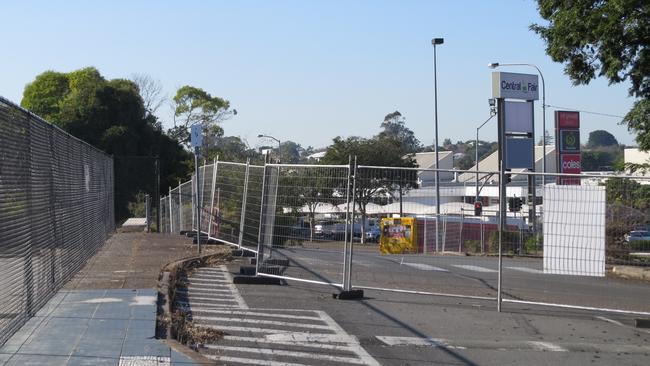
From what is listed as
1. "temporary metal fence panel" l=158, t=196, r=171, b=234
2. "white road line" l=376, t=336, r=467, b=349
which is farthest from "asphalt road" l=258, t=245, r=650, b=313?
"temporary metal fence panel" l=158, t=196, r=171, b=234

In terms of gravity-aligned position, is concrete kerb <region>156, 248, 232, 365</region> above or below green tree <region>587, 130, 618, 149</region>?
below

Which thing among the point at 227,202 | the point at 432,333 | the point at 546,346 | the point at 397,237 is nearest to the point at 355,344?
the point at 432,333

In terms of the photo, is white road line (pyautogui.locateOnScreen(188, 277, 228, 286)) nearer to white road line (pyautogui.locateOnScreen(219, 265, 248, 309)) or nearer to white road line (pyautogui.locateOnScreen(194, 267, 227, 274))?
white road line (pyautogui.locateOnScreen(219, 265, 248, 309))

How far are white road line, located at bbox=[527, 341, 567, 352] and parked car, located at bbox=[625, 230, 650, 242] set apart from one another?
2.57 meters

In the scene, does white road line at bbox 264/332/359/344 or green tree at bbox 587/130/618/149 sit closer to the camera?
white road line at bbox 264/332/359/344

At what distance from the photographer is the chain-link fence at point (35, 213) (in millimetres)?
7120

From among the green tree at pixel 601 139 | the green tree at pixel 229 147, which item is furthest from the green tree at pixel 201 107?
the green tree at pixel 601 139

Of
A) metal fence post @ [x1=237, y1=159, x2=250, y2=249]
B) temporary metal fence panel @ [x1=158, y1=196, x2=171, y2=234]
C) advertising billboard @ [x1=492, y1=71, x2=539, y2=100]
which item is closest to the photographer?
metal fence post @ [x1=237, y1=159, x2=250, y2=249]

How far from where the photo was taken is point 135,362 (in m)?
7.29

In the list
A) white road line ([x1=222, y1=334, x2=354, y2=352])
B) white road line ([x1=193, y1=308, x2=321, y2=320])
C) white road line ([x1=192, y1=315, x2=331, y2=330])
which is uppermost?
white road line ([x1=193, y1=308, x2=321, y2=320])

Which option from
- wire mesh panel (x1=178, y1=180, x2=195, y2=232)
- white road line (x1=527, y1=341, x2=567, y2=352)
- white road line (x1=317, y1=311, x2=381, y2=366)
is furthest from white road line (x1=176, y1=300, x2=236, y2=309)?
wire mesh panel (x1=178, y1=180, x2=195, y2=232)

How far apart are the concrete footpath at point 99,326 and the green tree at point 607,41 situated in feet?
29.2

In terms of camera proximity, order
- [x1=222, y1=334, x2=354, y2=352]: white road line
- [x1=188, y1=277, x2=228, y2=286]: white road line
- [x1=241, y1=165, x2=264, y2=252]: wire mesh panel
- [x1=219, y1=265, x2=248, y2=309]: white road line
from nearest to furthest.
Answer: [x1=222, y1=334, x2=354, y2=352]: white road line → [x1=219, y1=265, x2=248, y2=309]: white road line → [x1=188, y1=277, x2=228, y2=286]: white road line → [x1=241, y1=165, x2=264, y2=252]: wire mesh panel

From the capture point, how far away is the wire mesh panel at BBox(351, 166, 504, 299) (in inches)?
501
